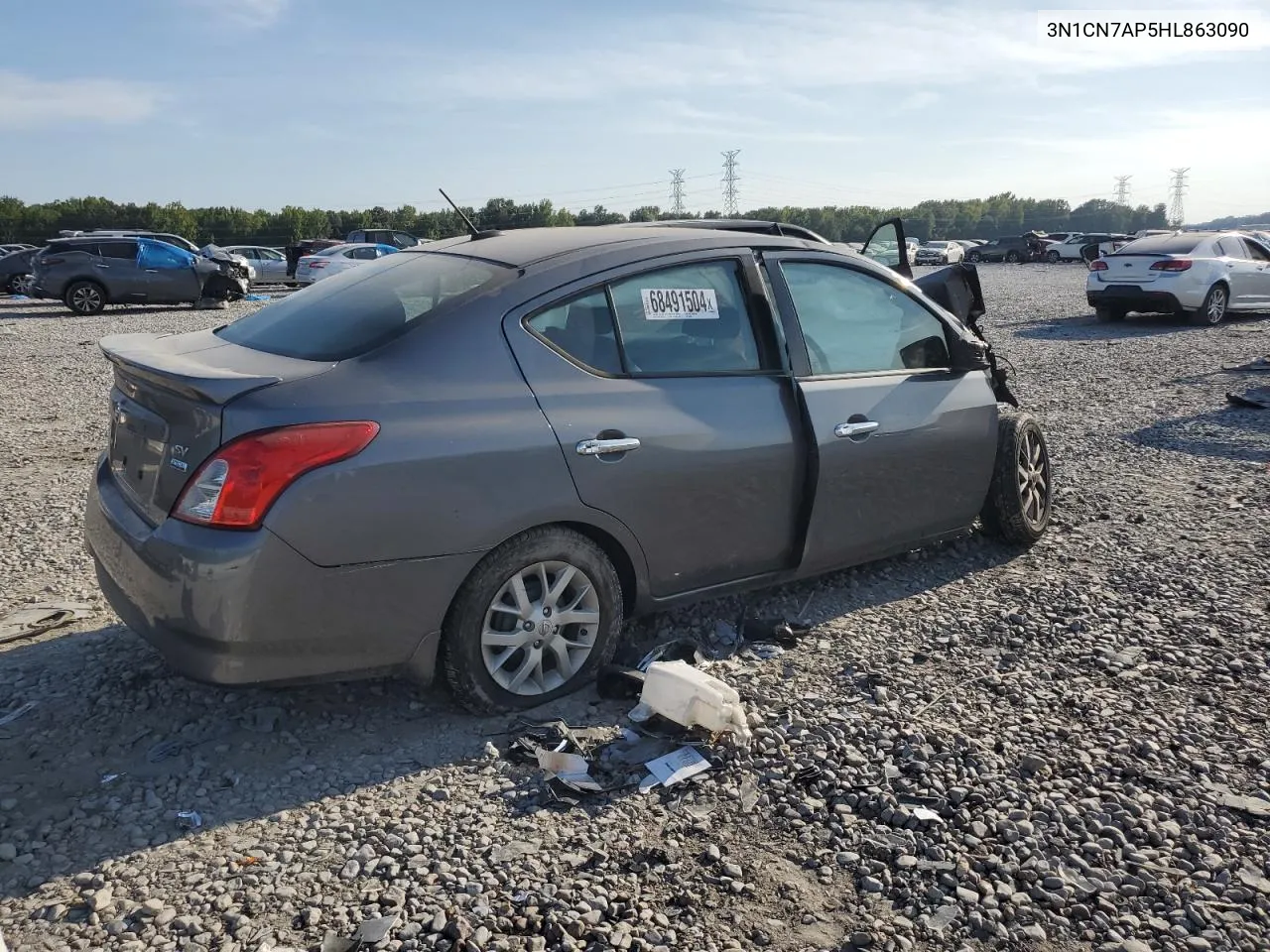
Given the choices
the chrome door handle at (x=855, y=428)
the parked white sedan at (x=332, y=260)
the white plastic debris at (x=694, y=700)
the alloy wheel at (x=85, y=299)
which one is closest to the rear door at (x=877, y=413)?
the chrome door handle at (x=855, y=428)

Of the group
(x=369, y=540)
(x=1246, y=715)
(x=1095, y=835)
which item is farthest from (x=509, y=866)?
(x=1246, y=715)

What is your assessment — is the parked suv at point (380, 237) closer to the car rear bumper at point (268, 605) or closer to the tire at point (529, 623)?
the tire at point (529, 623)

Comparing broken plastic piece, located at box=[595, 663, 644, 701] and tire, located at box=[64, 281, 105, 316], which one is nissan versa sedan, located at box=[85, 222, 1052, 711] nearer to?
broken plastic piece, located at box=[595, 663, 644, 701]

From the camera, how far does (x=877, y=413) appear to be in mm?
4688

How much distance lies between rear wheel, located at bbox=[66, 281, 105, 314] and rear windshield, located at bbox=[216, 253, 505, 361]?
778 inches

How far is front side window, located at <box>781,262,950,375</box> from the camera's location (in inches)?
182

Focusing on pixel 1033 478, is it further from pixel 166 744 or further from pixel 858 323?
pixel 166 744

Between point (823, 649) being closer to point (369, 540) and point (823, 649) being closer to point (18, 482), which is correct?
point (369, 540)

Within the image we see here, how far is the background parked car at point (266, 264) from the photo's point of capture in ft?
123

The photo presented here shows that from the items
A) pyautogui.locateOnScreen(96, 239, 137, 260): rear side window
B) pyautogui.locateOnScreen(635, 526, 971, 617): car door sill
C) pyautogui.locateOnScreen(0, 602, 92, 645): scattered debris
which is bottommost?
pyautogui.locateOnScreen(0, 602, 92, 645): scattered debris

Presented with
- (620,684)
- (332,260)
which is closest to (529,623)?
(620,684)

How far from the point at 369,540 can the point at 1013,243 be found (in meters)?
58.4

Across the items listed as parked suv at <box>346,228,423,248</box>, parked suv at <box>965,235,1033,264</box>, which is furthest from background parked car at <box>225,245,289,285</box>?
parked suv at <box>965,235,1033,264</box>

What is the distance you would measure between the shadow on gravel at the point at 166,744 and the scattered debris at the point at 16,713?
0.08ft
